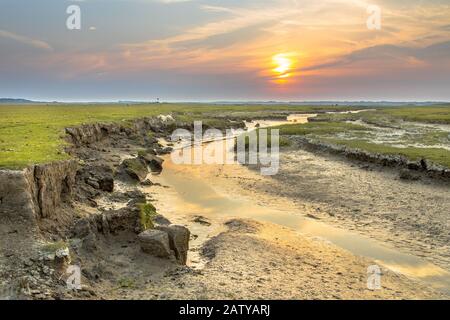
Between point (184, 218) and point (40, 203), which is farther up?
point (40, 203)

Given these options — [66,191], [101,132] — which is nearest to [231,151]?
[101,132]

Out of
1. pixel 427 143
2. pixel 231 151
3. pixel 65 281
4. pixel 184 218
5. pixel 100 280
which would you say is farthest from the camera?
pixel 231 151

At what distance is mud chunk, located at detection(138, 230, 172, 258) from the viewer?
17.5 metres

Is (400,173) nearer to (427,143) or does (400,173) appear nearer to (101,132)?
(427,143)

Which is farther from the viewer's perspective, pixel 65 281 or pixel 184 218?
pixel 184 218

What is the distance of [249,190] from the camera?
34.2m

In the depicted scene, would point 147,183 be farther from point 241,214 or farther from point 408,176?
point 408,176

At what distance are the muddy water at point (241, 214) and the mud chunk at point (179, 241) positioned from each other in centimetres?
85

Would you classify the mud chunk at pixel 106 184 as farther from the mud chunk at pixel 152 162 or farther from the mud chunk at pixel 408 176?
the mud chunk at pixel 408 176

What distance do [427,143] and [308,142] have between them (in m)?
15.3
